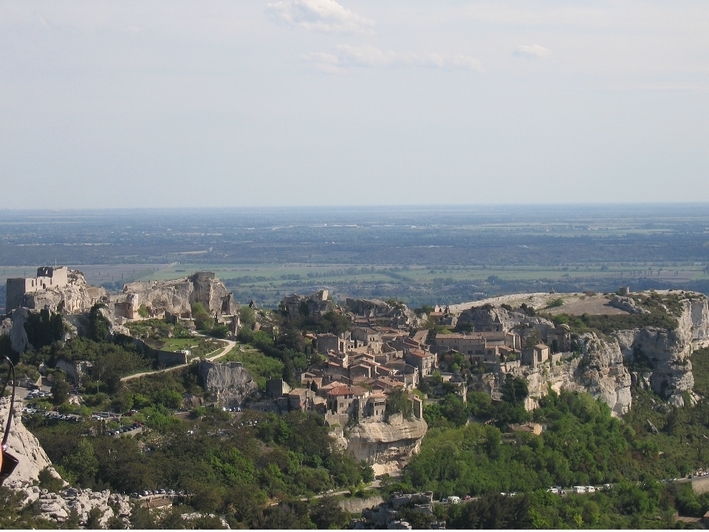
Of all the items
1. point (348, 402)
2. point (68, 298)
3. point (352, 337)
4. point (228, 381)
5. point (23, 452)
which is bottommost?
point (348, 402)

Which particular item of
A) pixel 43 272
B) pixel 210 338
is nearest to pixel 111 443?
pixel 210 338

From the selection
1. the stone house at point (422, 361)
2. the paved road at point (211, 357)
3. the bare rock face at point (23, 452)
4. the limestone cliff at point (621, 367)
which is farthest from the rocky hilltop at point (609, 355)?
the bare rock face at point (23, 452)

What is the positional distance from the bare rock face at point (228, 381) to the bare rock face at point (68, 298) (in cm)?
531

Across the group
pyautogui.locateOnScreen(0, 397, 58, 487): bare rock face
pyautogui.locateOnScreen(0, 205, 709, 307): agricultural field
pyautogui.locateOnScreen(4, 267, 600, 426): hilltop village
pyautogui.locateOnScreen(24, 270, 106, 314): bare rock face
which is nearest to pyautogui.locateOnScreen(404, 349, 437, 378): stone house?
pyautogui.locateOnScreen(4, 267, 600, 426): hilltop village

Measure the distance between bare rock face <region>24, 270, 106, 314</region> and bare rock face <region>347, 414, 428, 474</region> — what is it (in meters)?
9.64

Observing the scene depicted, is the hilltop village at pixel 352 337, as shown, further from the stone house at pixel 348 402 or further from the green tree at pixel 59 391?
the green tree at pixel 59 391

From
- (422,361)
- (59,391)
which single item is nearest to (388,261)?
(422,361)

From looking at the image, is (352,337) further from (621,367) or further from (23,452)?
(23,452)

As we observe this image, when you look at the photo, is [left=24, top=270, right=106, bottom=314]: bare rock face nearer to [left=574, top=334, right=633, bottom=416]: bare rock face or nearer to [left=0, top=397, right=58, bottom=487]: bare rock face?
[left=0, top=397, right=58, bottom=487]: bare rock face

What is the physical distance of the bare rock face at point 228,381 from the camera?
39.3 meters

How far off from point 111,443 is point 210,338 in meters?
10.0

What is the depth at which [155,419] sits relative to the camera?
121 ft

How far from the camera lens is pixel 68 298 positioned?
43.2 m

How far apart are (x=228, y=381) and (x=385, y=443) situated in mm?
4506
